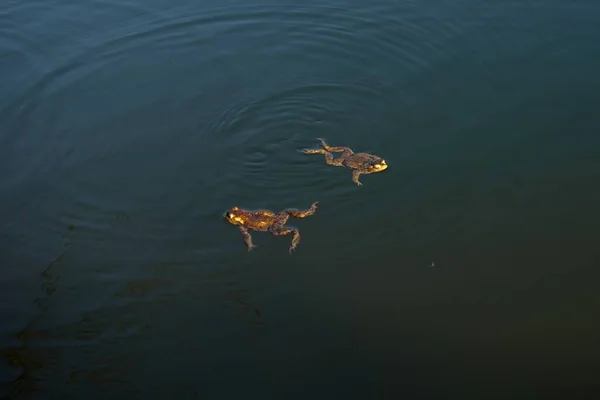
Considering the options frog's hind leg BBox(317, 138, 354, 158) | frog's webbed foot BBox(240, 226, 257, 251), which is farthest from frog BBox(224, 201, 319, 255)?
frog's hind leg BBox(317, 138, 354, 158)

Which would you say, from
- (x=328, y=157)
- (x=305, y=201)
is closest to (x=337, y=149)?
(x=328, y=157)

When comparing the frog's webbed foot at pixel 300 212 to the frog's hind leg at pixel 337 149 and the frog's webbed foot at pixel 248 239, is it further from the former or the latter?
the frog's hind leg at pixel 337 149

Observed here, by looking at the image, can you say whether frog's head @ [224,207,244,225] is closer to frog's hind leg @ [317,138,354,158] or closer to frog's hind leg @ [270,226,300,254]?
frog's hind leg @ [270,226,300,254]

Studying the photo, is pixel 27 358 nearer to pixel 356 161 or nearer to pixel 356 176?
pixel 356 176

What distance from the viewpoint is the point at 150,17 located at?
38.2 ft

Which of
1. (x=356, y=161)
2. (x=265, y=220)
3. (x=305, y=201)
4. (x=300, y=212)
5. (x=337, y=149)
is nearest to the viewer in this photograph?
(x=265, y=220)

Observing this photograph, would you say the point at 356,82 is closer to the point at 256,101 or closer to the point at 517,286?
the point at 256,101

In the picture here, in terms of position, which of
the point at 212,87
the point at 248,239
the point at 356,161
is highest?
the point at 212,87

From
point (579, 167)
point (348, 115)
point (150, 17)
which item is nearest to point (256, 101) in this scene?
point (348, 115)

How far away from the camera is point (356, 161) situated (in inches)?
311

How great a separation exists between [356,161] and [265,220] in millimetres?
1386

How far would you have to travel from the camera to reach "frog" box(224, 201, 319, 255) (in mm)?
7086

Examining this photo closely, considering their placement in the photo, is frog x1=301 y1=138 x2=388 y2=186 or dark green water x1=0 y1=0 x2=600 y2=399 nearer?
dark green water x1=0 y1=0 x2=600 y2=399

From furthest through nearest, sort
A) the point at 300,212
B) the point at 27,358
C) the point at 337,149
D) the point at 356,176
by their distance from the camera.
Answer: the point at 337,149
the point at 356,176
the point at 300,212
the point at 27,358
